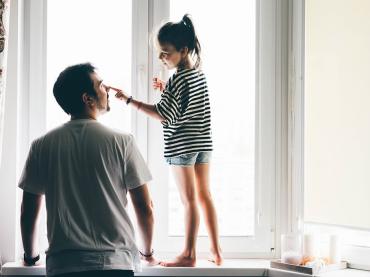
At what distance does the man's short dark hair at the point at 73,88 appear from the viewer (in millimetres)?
1639

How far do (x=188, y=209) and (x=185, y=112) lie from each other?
0.36 metres

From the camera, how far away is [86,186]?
5.08 feet

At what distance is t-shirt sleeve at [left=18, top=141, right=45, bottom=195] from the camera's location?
5.37 ft

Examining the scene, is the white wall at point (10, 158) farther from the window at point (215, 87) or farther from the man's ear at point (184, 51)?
the man's ear at point (184, 51)

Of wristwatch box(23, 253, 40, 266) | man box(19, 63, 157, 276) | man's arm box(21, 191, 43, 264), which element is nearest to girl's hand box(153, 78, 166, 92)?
man box(19, 63, 157, 276)

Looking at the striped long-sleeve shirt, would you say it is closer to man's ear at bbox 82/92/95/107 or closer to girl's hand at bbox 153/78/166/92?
girl's hand at bbox 153/78/166/92

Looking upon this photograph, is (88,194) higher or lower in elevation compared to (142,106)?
lower

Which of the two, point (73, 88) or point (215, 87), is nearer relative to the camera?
point (73, 88)

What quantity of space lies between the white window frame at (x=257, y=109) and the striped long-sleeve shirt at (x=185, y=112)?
0.25 metres

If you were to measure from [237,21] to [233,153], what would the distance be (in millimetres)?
560

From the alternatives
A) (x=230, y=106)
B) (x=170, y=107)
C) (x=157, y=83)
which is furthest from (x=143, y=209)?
(x=230, y=106)

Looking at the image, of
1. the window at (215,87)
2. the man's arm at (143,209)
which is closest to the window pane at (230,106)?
the window at (215,87)

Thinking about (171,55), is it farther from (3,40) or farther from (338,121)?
(338,121)

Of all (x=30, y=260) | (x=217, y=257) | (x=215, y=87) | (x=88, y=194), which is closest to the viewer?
(x=88, y=194)
